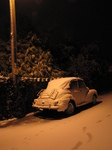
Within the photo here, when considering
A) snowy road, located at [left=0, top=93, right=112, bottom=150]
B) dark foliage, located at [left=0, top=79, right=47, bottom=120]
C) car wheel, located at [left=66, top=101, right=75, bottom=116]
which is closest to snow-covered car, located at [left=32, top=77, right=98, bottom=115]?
car wheel, located at [left=66, top=101, right=75, bottom=116]

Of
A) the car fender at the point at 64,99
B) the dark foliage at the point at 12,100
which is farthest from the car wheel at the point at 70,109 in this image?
the dark foliage at the point at 12,100

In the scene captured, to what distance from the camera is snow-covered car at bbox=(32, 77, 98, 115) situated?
7.69 m

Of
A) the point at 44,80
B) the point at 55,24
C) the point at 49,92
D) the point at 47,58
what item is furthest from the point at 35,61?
the point at 55,24

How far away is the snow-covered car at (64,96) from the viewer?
7.69m

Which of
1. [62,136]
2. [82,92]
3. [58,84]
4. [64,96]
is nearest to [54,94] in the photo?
[64,96]

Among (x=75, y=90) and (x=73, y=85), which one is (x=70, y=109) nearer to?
(x=75, y=90)

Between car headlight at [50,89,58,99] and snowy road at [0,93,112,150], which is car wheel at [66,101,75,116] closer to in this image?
car headlight at [50,89,58,99]

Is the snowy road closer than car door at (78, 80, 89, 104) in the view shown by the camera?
Yes

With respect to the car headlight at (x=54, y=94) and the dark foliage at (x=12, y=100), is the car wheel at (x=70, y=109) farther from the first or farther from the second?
the dark foliage at (x=12, y=100)

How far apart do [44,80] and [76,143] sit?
21.7ft

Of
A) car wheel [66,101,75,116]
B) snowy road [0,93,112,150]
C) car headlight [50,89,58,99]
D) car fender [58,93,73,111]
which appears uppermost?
car headlight [50,89,58,99]

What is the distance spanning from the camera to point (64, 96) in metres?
7.97

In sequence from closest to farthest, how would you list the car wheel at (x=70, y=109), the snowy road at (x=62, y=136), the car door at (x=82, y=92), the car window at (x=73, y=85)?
the snowy road at (x=62, y=136), the car wheel at (x=70, y=109), the car window at (x=73, y=85), the car door at (x=82, y=92)

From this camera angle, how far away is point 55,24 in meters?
18.6
